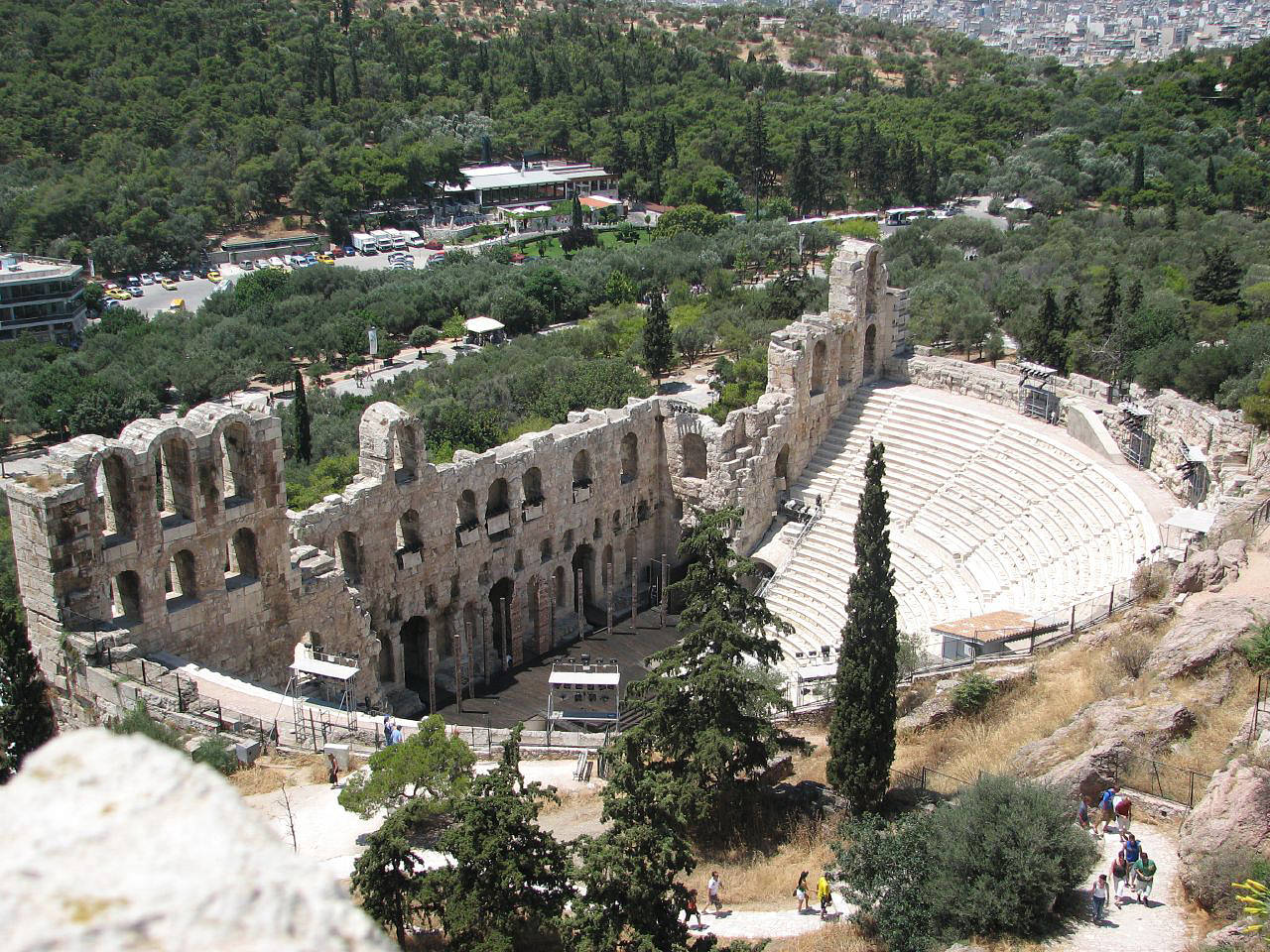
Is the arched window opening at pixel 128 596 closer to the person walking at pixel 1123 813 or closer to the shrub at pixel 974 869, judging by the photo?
the shrub at pixel 974 869

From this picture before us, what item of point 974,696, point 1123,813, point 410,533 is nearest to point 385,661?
point 410,533

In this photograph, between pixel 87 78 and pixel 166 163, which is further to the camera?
pixel 87 78

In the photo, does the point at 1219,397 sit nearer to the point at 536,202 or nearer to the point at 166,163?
the point at 536,202

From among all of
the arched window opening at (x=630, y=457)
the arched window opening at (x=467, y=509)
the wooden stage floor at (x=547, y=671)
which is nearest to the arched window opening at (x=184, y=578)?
the wooden stage floor at (x=547, y=671)

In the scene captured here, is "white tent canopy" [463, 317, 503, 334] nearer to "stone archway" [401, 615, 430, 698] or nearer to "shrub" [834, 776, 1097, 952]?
"stone archway" [401, 615, 430, 698]

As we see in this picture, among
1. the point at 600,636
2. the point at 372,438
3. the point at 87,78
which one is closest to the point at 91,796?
the point at 372,438

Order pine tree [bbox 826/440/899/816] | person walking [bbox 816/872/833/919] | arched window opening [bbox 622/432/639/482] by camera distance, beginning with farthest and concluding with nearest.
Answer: arched window opening [bbox 622/432/639/482]
pine tree [bbox 826/440/899/816]
person walking [bbox 816/872/833/919]

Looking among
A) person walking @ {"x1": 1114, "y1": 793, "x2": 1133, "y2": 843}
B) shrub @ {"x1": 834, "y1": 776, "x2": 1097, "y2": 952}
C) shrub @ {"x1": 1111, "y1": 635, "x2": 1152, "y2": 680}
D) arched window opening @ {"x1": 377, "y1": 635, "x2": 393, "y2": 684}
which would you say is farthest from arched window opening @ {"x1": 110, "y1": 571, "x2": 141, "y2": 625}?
shrub @ {"x1": 1111, "y1": 635, "x2": 1152, "y2": 680}
